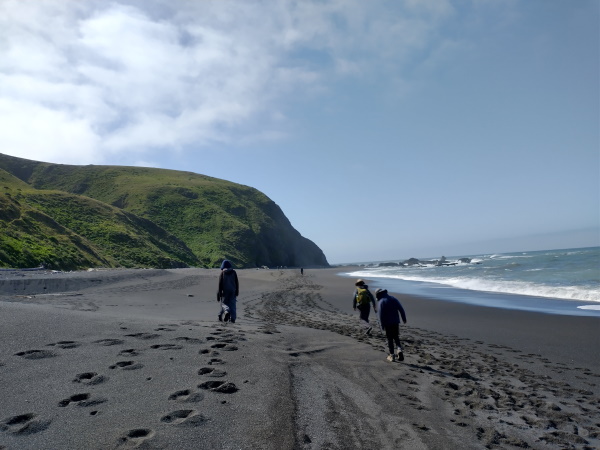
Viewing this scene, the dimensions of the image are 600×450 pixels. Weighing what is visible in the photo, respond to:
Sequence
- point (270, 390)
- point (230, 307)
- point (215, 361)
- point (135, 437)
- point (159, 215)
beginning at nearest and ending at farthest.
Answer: point (135, 437)
point (270, 390)
point (215, 361)
point (230, 307)
point (159, 215)

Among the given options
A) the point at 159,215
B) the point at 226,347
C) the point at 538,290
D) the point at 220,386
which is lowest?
the point at 538,290

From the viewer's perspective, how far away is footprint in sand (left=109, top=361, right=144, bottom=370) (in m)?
5.59

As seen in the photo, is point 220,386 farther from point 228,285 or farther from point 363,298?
point 363,298

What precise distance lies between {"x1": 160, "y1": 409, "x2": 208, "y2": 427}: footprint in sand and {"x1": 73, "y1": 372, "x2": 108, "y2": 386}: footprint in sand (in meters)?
1.39

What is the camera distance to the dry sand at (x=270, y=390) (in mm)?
4059

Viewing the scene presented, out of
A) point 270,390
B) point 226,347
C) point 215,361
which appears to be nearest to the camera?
point 270,390

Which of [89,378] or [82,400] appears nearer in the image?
[82,400]

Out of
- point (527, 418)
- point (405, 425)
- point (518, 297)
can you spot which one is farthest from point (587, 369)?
point (518, 297)

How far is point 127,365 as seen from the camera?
5.71 meters

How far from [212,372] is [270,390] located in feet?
3.16

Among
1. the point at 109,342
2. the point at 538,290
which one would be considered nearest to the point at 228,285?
the point at 109,342

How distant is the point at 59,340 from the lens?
6461mm

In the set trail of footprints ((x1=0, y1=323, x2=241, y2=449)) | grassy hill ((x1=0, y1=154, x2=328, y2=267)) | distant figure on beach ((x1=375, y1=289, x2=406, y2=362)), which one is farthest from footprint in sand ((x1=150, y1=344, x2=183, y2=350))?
grassy hill ((x1=0, y1=154, x2=328, y2=267))

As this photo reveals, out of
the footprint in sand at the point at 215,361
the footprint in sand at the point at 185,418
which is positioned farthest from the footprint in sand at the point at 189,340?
the footprint in sand at the point at 185,418
